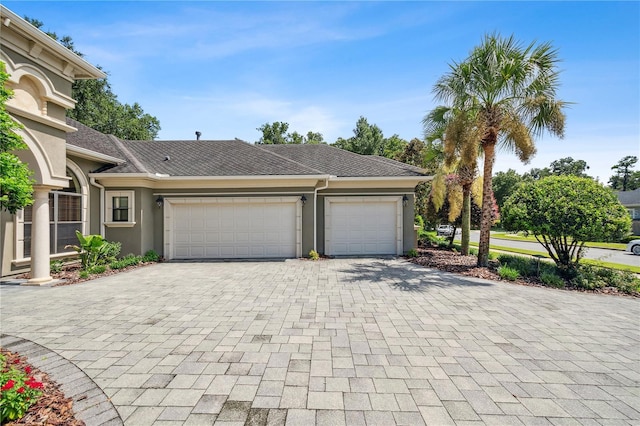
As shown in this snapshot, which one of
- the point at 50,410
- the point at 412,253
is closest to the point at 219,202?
the point at 412,253

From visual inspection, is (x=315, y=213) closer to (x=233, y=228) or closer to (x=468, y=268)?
(x=233, y=228)

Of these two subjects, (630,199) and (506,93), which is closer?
(506,93)

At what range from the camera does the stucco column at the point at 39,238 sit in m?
7.18

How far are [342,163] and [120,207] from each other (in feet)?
31.1

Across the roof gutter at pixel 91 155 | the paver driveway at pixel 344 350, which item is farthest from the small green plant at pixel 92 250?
the roof gutter at pixel 91 155

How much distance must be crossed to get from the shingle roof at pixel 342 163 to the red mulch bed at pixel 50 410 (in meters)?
10.7

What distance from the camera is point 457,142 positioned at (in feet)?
31.5

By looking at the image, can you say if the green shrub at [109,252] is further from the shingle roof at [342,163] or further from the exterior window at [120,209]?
the shingle roof at [342,163]

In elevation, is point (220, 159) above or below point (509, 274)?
above

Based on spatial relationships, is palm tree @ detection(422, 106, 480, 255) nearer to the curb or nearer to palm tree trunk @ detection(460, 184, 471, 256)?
palm tree trunk @ detection(460, 184, 471, 256)

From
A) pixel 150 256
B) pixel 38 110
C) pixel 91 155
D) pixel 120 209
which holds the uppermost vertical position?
pixel 38 110

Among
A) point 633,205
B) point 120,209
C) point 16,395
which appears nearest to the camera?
point 16,395

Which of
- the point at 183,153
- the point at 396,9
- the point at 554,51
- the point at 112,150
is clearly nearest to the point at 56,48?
the point at 112,150

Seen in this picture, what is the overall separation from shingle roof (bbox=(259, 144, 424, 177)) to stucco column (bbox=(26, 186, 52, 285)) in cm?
946
